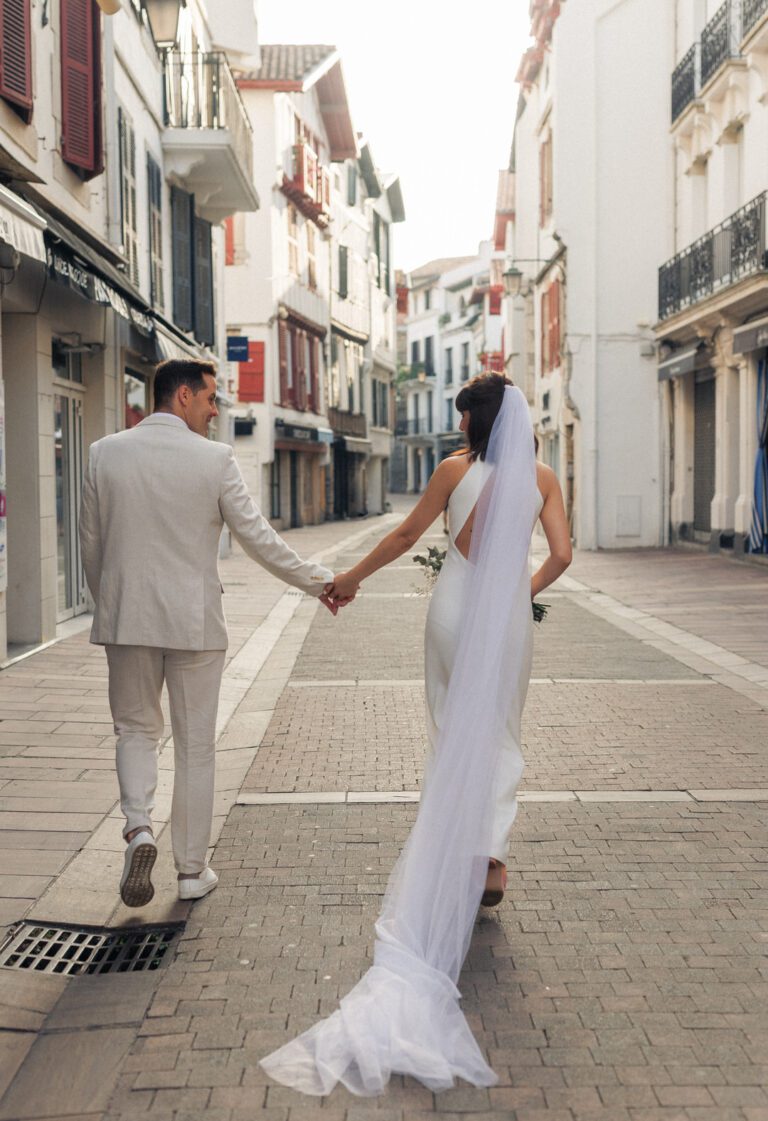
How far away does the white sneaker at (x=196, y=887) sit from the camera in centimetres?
449

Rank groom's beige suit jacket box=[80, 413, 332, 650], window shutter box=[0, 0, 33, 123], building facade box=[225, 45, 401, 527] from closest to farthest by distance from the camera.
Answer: groom's beige suit jacket box=[80, 413, 332, 650] → window shutter box=[0, 0, 33, 123] → building facade box=[225, 45, 401, 527]

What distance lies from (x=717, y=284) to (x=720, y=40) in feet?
14.3

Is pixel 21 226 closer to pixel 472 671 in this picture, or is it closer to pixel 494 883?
pixel 472 671

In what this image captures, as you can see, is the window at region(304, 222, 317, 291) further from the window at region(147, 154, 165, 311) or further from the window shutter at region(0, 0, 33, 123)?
the window shutter at region(0, 0, 33, 123)

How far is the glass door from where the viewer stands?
12.3 m

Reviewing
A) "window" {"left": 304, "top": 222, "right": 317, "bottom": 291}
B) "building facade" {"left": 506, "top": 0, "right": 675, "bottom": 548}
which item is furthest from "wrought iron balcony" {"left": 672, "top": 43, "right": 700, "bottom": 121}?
"window" {"left": 304, "top": 222, "right": 317, "bottom": 291}

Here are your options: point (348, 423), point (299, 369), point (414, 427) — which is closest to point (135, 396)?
point (299, 369)

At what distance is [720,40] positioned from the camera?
74.3 ft

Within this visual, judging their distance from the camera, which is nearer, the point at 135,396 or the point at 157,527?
the point at 157,527

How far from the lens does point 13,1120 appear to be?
9.77 feet

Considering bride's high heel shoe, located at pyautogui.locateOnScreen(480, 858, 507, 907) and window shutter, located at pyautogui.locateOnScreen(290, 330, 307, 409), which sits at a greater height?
window shutter, located at pyautogui.locateOnScreen(290, 330, 307, 409)

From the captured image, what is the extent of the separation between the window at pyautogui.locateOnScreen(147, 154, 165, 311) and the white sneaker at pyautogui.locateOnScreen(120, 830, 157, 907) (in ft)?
44.6

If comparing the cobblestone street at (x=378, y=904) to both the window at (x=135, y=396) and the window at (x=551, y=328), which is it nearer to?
the window at (x=135, y=396)

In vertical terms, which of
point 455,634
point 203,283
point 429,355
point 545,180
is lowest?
point 455,634
